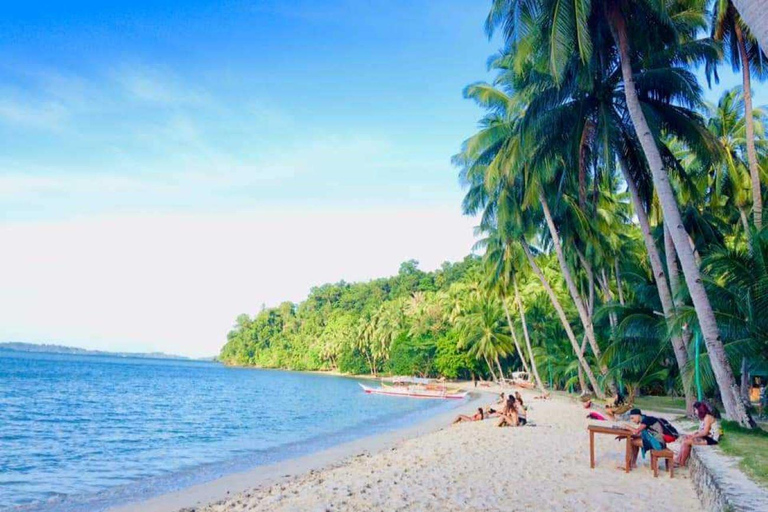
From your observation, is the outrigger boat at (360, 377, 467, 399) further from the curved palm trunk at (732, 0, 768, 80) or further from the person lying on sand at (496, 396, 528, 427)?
the curved palm trunk at (732, 0, 768, 80)

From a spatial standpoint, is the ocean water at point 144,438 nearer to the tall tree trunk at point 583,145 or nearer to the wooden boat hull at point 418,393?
the wooden boat hull at point 418,393

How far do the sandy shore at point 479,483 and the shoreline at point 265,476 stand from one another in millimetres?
86

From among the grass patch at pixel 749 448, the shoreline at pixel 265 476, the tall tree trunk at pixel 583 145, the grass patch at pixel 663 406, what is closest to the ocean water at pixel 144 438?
the shoreline at pixel 265 476

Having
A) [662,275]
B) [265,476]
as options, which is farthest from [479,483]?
[662,275]

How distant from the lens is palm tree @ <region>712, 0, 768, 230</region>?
49.9ft

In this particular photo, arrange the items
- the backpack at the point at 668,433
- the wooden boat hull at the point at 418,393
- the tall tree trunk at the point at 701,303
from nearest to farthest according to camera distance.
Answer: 1. the backpack at the point at 668,433
2. the tall tree trunk at the point at 701,303
3. the wooden boat hull at the point at 418,393

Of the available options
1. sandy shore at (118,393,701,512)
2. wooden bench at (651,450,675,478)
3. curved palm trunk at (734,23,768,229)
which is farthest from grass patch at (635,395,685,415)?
wooden bench at (651,450,675,478)

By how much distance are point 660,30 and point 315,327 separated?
9592cm

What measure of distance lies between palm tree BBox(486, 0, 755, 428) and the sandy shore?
336cm

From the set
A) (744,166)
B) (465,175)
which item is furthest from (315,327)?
(744,166)

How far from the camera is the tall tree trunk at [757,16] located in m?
4.03

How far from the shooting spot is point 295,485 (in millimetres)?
10562

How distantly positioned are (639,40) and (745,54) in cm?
390

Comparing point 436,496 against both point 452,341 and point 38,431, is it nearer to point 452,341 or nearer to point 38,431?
point 38,431
